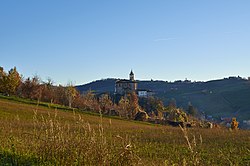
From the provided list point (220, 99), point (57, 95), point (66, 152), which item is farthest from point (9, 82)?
point (220, 99)

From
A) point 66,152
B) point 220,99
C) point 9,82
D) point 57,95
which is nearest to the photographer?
point 66,152

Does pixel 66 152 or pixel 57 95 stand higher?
pixel 57 95

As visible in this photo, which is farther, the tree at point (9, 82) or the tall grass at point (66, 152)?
the tree at point (9, 82)

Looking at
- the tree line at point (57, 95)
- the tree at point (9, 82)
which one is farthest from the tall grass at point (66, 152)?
the tree at point (9, 82)

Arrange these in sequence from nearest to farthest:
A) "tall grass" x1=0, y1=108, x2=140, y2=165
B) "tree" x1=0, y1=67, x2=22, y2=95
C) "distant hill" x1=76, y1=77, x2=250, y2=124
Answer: "tall grass" x1=0, y1=108, x2=140, y2=165 < "tree" x1=0, y1=67, x2=22, y2=95 < "distant hill" x1=76, y1=77, x2=250, y2=124

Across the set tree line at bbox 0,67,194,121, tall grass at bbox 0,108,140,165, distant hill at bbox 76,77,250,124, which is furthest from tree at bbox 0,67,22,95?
distant hill at bbox 76,77,250,124

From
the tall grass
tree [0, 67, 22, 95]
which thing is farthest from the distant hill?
the tall grass

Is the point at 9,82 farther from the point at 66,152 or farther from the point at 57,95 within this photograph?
the point at 66,152

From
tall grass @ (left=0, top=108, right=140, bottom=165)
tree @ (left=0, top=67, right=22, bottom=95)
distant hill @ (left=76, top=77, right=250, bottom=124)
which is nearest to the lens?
tall grass @ (left=0, top=108, right=140, bottom=165)

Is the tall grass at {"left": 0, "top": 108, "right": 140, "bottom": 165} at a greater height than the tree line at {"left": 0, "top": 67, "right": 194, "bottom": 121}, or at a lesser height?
lesser

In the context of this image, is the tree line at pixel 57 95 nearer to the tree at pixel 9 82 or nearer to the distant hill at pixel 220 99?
the tree at pixel 9 82

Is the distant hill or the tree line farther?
the distant hill

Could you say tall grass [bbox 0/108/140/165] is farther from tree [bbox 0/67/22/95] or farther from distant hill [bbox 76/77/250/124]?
distant hill [bbox 76/77/250/124]

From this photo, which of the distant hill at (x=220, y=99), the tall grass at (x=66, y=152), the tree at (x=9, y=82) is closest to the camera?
the tall grass at (x=66, y=152)
